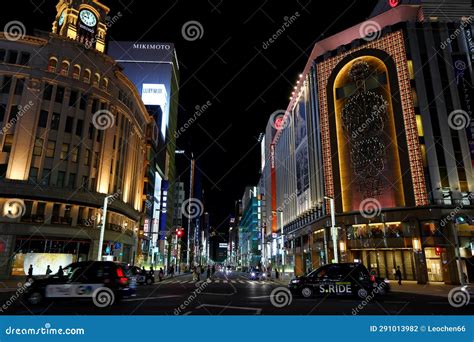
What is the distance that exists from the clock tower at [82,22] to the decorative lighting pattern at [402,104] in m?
34.2

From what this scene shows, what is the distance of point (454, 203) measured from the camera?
A: 3209cm

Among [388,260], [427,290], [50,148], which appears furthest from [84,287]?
[388,260]

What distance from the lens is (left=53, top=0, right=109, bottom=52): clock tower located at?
49.1 metres

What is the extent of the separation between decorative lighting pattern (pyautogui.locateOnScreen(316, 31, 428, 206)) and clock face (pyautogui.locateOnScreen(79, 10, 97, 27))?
119 ft

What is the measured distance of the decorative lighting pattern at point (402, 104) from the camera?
33.5m

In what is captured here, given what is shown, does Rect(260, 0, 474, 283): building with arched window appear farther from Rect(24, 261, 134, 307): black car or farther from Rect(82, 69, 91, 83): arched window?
Rect(82, 69, 91, 83): arched window

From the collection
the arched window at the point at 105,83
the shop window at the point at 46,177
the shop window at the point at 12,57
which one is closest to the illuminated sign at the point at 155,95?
the arched window at the point at 105,83

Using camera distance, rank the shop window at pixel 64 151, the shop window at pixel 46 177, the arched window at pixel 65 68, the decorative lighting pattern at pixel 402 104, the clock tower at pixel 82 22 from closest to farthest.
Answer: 1. the decorative lighting pattern at pixel 402 104
2. the shop window at pixel 46 177
3. the shop window at pixel 64 151
4. the arched window at pixel 65 68
5. the clock tower at pixel 82 22

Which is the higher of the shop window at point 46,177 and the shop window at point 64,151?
the shop window at point 64,151

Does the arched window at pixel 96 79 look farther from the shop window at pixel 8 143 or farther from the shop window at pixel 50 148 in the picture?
the shop window at pixel 8 143

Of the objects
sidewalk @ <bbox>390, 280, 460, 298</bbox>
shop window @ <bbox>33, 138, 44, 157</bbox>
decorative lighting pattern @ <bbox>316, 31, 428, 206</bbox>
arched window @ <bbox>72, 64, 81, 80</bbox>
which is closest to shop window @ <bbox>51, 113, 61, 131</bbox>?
shop window @ <bbox>33, 138, 44, 157</bbox>

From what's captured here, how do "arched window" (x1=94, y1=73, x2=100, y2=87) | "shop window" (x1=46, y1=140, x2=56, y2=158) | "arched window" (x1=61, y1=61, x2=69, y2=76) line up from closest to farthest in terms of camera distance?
"shop window" (x1=46, y1=140, x2=56, y2=158), "arched window" (x1=61, y1=61, x2=69, y2=76), "arched window" (x1=94, y1=73, x2=100, y2=87)

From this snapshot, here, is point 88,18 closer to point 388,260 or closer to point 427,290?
point 388,260
